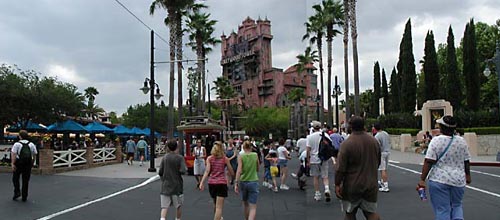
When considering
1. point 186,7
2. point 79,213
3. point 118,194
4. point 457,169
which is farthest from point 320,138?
point 186,7

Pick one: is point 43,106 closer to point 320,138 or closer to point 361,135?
point 320,138

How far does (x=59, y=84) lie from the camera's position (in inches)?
1618

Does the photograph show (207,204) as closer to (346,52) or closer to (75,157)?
(75,157)

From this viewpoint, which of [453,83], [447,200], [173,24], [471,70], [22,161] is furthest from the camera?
[453,83]

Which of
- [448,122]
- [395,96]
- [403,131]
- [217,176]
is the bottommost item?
[217,176]

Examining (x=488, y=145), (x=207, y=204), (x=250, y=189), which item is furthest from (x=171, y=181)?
(x=488, y=145)

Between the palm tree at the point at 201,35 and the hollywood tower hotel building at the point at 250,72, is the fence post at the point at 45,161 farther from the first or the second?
the hollywood tower hotel building at the point at 250,72

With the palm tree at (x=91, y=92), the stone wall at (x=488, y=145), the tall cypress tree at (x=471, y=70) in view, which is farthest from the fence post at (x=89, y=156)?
the palm tree at (x=91, y=92)

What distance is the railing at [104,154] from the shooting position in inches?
966

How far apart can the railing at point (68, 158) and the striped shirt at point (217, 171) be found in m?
13.9

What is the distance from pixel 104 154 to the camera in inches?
1003

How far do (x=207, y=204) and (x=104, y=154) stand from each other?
15.9 meters

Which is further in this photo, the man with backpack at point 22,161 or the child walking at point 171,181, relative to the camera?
the man with backpack at point 22,161

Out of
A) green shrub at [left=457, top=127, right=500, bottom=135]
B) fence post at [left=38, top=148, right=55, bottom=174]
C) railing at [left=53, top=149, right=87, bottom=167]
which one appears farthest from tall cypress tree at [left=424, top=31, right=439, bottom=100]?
fence post at [left=38, top=148, right=55, bottom=174]
